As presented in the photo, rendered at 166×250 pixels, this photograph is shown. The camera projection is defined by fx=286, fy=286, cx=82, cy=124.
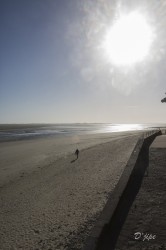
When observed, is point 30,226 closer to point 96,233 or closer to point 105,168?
point 96,233

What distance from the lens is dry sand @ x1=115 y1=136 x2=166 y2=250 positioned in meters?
5.77

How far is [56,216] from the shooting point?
845cm

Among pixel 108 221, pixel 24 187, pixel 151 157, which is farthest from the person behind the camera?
pixel 151 157

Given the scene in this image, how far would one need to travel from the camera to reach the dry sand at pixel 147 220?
18.9 ft

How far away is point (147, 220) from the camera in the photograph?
22.2ft

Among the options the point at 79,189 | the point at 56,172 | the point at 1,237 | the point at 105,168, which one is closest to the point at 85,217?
the point at 1,237

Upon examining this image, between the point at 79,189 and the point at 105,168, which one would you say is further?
the point at 105,168

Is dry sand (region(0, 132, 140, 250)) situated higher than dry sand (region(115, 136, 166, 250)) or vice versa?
dry sand (region(115, 136, 166, 250))

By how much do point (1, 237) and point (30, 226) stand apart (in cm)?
84
